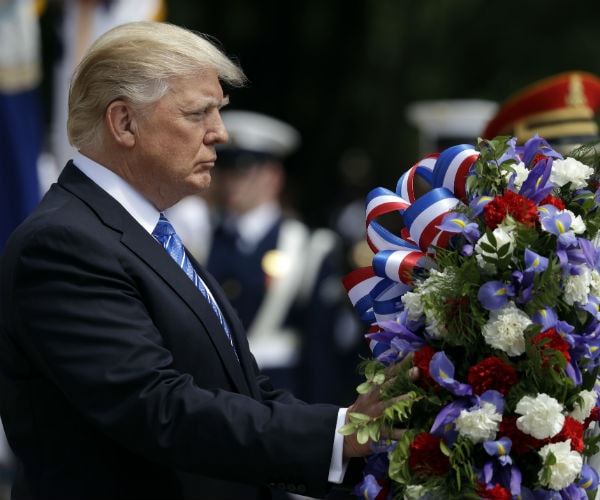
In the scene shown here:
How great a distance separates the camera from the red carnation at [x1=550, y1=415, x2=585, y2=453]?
9.12 ft

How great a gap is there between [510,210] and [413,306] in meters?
0.30

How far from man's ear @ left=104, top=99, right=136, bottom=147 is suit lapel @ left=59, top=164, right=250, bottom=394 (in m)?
0.13

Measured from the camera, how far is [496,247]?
2770 mm

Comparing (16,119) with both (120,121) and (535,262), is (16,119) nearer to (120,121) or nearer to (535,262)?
(120,121)

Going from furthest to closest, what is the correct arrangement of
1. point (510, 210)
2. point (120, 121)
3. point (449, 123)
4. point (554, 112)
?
1. point (449, 123)
2. point (554, 112)
3. point (120, 121)
4. point (510, 210)

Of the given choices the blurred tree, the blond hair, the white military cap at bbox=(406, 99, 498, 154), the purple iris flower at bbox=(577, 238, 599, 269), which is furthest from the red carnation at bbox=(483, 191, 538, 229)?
the blurred tree

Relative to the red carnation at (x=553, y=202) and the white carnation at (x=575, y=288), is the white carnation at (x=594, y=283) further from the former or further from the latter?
the red carnation at (x=553, y=202)

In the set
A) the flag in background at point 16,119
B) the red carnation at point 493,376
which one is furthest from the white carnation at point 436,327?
the flag in background at point 16,119

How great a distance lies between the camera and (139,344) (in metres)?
2.82

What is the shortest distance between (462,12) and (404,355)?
430 inches

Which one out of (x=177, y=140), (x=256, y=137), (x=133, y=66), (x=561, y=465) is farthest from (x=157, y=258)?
(x=256, y=137)

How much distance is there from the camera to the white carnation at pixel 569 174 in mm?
2959

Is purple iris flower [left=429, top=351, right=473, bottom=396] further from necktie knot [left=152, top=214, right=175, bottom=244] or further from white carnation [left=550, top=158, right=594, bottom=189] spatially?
necktie knot [left=152, top=214, right=175, bottom=244]

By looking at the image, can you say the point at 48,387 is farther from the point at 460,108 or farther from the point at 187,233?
the point at 187,233
